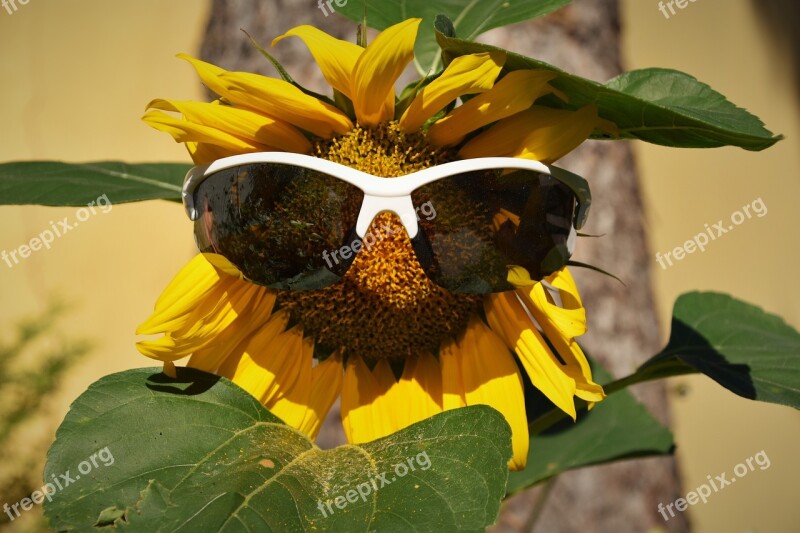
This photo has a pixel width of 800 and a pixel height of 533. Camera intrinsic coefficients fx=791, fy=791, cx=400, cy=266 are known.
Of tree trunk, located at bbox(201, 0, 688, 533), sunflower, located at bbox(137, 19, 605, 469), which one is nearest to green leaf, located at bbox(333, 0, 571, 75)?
sunflower, located at bbox(137, 19, 605, 469)

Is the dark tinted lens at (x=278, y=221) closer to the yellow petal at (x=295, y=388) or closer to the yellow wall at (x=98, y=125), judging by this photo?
the yellow petal at (x=295, y=388)

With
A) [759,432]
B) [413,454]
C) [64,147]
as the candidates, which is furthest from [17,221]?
[759,432]

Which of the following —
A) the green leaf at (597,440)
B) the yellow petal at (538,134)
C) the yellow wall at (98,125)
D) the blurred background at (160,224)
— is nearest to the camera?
the yellow petal at (538,134)

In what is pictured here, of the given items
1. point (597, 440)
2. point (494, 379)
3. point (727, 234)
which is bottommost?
point (727, 234)

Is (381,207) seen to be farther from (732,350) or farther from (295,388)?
(732,350)

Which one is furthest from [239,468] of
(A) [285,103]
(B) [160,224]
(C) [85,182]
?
(B) [160,224]

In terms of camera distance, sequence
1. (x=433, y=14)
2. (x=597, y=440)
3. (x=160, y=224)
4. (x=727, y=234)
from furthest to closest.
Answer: (x=727, y=234) < (x=160, y=224) < (x=597, y=440) < (x=433, y=14)

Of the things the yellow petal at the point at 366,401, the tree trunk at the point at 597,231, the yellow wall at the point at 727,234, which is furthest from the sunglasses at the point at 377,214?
the yellow wall at the point at 727,234
